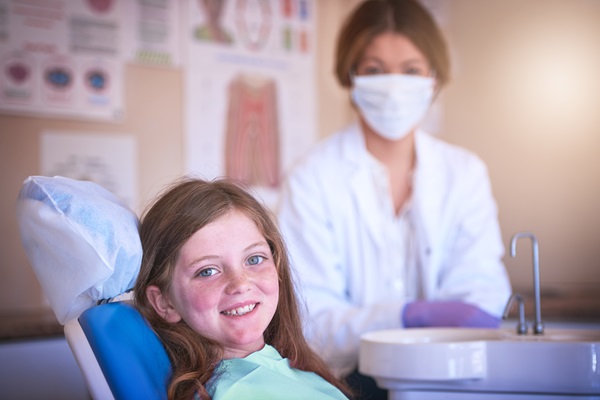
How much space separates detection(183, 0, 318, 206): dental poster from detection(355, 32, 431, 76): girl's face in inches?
37.7

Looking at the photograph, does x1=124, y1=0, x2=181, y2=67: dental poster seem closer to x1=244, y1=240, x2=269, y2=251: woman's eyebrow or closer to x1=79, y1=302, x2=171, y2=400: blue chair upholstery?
x1=244, y1=240, x2=269, y2=251: woman's eyebrow

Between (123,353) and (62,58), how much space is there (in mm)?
1577

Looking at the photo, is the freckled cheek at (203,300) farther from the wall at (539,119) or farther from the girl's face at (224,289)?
the wall at (539,119)

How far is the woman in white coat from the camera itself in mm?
1796

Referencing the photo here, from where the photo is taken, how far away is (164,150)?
2.57 metres

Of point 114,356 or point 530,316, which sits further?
point 530,316

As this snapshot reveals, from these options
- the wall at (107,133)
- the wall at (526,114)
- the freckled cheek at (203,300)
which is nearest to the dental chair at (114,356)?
the freckled cheek at (203,300)

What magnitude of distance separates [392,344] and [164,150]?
4.88ft

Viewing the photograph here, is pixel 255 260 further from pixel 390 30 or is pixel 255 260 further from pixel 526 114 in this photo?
pixel 526 114

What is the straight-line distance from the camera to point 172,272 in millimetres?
1181

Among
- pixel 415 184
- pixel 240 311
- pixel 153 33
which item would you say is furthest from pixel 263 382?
pixel 153 33

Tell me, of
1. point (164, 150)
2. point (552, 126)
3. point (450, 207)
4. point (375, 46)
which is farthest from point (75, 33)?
point (552, 126)

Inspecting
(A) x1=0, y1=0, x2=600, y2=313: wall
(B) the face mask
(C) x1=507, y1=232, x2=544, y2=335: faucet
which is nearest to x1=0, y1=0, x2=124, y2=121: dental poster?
(A) x1=0, y1=0, x2=600, y2=313: wall

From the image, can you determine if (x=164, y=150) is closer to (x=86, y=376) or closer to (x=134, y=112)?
(x=134, y=112)
